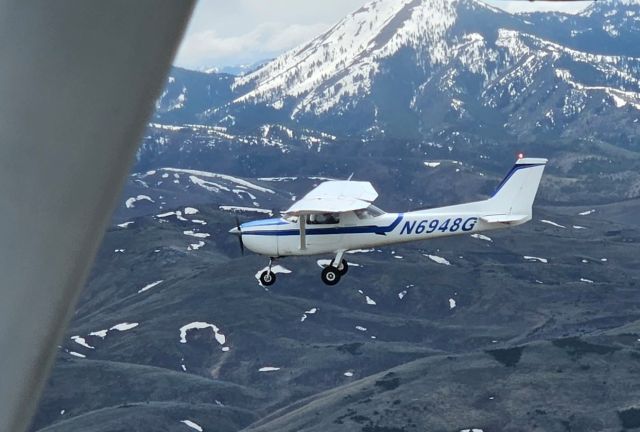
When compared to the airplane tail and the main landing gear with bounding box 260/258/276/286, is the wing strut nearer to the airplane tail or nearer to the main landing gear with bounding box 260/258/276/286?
the main landing gear with bounding box 260/258/276/286

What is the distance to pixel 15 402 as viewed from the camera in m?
A: 3.70

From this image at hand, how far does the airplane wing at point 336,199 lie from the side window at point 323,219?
780 mm

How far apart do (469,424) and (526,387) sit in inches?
806

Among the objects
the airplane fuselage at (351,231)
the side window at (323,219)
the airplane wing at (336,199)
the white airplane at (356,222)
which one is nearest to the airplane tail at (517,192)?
the white airplane at (356,222)

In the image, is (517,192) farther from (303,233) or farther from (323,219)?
(303,233)

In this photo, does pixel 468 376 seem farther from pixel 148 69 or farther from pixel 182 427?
pixel 148 69

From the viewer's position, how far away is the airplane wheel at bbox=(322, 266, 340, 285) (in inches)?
1714

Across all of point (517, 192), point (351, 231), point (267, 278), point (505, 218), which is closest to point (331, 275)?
point (351, 231)

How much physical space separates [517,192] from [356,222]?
28.3ft

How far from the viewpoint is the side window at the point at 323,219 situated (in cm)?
4469

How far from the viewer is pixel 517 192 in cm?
4753

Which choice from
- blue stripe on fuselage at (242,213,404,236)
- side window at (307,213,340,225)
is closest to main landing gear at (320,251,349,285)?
blue stripe on fuselage at (242,213,404,236)

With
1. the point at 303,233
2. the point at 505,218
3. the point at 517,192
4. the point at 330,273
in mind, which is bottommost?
the point at 330,273

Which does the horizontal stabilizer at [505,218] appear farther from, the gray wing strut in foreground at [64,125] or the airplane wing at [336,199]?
the gray wing strut in foreground at [64,125]
